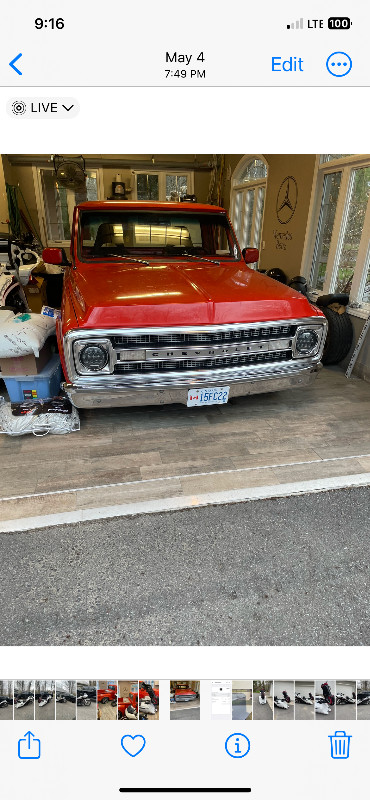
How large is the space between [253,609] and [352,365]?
3.70 metres

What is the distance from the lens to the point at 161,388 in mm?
3176

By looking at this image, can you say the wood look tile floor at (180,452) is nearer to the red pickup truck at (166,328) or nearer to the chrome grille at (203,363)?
the red pickup truck at (166,328)

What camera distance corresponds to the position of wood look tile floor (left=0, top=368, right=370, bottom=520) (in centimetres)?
271

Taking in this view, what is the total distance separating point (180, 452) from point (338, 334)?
115 inches

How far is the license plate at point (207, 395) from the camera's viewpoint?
323 cm

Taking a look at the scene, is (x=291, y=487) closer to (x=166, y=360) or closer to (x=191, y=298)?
(x=166, y=360)

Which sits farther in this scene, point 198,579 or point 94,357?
point 94,357

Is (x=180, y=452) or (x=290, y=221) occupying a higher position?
(x=290, y=221)

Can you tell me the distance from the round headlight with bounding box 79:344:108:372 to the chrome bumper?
0.33 ft

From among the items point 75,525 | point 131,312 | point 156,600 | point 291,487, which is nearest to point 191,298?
point 131,312

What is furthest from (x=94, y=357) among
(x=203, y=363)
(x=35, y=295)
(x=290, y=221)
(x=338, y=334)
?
(x=290, y=221)
